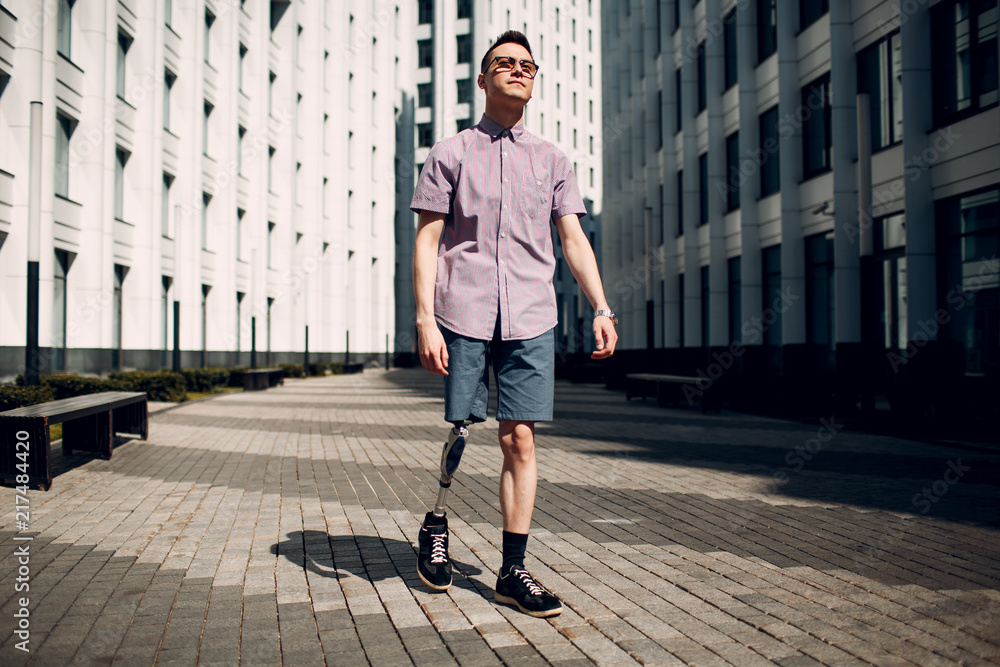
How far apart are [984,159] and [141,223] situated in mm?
22051

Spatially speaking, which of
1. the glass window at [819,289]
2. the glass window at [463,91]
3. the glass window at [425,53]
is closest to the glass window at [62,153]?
the glass window at [819,289]

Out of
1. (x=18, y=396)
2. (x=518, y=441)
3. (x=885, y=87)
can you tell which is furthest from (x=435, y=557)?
(x=885, y=87)

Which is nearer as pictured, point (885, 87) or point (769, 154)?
point (885, 87)

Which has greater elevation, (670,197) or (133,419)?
(670,197)

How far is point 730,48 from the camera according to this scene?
952 inches

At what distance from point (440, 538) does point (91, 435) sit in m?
6.47

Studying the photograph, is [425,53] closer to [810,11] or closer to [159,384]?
[810,11]

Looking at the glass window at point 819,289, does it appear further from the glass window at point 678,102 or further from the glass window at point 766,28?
the glass window at point 678,102

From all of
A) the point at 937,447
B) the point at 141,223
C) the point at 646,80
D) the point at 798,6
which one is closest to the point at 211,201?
the point at 141,223

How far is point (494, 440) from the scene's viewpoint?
10.7 m

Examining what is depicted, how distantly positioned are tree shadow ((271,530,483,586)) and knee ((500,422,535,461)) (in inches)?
31.6

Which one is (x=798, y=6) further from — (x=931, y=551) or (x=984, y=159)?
(x=931, y=551)

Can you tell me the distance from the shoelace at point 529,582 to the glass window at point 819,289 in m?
16.5

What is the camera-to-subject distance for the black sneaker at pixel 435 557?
3854 millimetres
